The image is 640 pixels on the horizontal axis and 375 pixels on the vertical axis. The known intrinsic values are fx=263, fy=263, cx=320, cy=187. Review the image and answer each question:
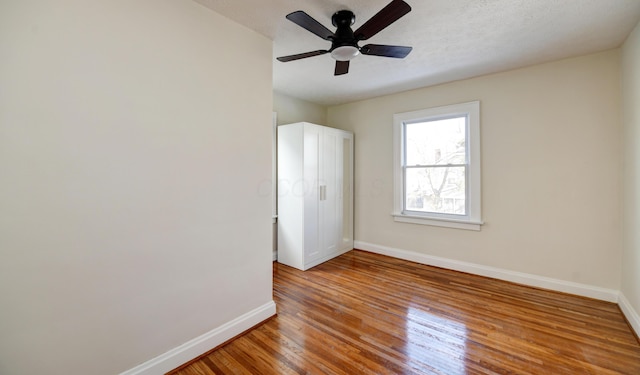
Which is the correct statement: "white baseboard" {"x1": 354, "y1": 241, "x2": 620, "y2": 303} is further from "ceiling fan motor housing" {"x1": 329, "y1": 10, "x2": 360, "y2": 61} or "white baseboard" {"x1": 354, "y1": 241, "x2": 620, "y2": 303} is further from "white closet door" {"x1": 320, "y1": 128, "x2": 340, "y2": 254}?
"ceiling fan motor housing" {"x1": 329, "y1": 10, "x2": 360, "y2": 61}

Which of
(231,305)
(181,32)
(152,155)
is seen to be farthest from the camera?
(231,305)

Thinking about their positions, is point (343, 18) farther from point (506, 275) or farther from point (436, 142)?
point (506, 275)

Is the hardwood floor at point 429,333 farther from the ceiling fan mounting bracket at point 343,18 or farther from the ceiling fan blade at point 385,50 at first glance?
the ceiling fan mounting bracket at point 343,18

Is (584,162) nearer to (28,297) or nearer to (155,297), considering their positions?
(155,297)

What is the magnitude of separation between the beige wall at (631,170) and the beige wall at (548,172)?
169 mm

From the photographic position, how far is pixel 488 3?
192cm

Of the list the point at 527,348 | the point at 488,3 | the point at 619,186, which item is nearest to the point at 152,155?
the point at 488,3

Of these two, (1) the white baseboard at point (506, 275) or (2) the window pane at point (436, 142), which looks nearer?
(1) the white baseboard at point (506, 275)

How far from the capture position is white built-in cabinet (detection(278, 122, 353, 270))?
3641 millimetres

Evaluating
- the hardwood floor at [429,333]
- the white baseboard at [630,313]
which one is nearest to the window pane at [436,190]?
the hardwood floor at [429,333]

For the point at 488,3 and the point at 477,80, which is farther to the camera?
the point at 477,80

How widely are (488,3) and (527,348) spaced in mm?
2588

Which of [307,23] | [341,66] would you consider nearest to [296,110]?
[341,66]

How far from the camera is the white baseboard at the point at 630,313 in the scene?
2.13m
